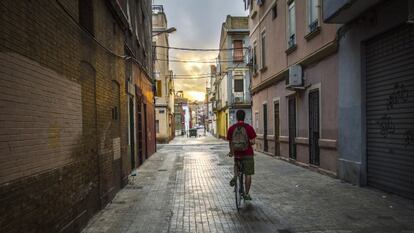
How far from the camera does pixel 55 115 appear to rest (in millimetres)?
5207

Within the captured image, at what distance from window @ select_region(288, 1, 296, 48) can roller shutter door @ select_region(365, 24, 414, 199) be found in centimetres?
594

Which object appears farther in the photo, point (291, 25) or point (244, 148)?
point (291, 25)

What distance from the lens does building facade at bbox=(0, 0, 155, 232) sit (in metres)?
3.89

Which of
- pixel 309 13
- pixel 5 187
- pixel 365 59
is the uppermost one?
pixel 309 13

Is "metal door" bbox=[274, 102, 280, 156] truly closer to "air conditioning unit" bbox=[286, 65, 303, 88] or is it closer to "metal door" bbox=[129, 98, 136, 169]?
"air conditioning unit" bbox=[286, 65, 303, 88]

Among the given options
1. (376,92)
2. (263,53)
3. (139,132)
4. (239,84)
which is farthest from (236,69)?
(376,92)

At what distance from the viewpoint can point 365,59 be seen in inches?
367

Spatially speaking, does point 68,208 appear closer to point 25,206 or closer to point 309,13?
point 25,206

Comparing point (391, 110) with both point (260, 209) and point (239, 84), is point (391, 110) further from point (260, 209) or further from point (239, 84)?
point (239, 84)

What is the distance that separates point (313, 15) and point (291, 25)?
257cm

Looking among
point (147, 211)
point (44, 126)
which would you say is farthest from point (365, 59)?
point (44, 126)

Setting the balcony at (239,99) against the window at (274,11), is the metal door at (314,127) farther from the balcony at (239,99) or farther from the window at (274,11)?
the balcony at (239,99)

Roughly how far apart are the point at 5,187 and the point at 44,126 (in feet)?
4.09

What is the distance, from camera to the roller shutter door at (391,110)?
7.64m
